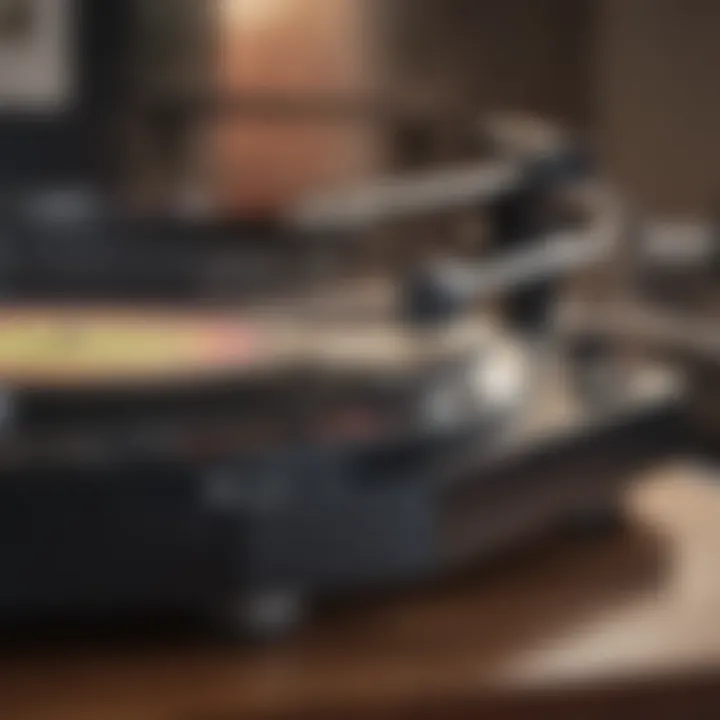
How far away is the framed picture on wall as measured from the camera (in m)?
0.96

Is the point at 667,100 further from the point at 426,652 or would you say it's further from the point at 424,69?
the point at 426,652

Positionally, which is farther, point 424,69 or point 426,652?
point 424,69

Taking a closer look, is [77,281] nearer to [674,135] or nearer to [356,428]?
[356,428]

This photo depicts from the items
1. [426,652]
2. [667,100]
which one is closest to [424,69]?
[667,100]

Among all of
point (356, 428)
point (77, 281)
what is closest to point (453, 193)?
point (77, 281)

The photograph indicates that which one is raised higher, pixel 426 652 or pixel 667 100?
pixel 667 100

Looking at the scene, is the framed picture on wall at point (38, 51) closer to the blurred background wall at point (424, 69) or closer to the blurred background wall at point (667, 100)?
the blurred background wall at point (424, 69)

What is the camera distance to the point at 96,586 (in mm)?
431

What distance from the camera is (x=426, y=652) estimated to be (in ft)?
1.48

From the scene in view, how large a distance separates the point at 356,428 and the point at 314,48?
1.99 feet

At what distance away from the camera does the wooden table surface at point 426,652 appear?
1.37ft

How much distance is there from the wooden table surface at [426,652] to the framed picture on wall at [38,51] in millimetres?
539

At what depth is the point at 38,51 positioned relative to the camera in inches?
38.4

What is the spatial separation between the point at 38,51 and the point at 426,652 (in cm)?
62
